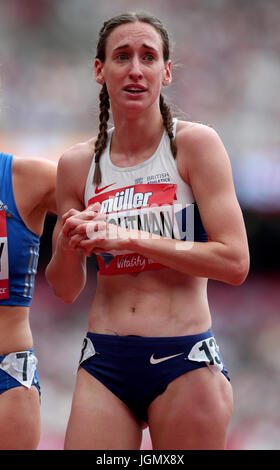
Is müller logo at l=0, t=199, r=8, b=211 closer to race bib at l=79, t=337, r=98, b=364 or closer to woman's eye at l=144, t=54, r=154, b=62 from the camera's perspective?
race bib at l=79, t=337, r=98, b=364

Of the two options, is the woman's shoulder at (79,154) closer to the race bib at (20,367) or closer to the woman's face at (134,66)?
the woman's face at (134,66)

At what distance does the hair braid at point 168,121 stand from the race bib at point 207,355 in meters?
0.64

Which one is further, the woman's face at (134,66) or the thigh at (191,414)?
the woman's face at (134,66)

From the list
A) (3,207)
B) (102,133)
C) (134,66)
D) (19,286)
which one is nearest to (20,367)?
(19,286)

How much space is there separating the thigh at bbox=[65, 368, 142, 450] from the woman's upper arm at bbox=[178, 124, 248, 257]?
62 centimetres

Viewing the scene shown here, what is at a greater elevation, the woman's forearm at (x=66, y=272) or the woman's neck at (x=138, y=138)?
the woman's neck at (x=138, y=138)

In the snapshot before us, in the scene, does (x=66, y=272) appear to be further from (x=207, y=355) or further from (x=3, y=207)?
(x=207, y=355)

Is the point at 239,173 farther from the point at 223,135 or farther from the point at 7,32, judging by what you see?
the point at 7,32

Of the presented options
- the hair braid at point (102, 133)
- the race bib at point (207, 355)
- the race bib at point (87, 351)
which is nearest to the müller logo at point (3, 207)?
the hair braid at point (102, 133)

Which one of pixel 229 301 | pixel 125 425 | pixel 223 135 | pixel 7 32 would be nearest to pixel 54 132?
pixel 7 32

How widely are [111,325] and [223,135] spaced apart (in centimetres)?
Answer: 361

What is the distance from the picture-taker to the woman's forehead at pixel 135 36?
7.07 ft

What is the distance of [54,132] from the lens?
5508mm

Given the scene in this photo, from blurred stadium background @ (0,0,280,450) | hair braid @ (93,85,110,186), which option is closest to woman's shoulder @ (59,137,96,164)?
hair braid @ (93,85,110,186)
